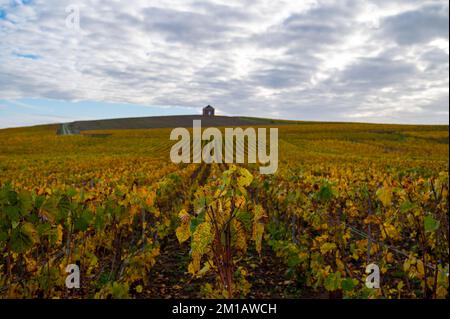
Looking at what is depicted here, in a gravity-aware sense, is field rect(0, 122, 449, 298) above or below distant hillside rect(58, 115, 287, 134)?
below

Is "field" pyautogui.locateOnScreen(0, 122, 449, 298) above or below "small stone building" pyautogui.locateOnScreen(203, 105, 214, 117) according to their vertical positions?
below

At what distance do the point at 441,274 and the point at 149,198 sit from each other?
3392 mm

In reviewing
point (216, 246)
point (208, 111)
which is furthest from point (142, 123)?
point (216, 246)

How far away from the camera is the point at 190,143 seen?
4034 centimetres

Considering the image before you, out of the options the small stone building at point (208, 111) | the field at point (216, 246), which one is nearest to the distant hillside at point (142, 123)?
the small stone building at point (208, 111)

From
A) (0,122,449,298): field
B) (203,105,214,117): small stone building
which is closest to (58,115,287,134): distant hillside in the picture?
(203,105,214,117): small stone building

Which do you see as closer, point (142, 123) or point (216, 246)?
point (216, 246)

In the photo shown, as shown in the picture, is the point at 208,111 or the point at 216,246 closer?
the point at 216,246

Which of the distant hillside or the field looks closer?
the field

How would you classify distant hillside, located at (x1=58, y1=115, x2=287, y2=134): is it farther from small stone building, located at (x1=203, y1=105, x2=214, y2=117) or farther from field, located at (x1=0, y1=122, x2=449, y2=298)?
field, located at (x1=0, y1=122, x2=449, y2=298)

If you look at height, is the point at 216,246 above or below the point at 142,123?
below

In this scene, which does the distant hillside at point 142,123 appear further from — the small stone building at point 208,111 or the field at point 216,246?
the field at point 216,246

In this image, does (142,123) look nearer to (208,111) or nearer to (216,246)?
(208,111)
